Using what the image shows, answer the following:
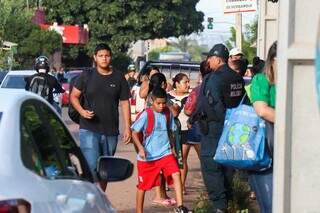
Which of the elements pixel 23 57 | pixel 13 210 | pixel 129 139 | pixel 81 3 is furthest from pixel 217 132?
pixel 81 3

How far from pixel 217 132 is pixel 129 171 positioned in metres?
3.58

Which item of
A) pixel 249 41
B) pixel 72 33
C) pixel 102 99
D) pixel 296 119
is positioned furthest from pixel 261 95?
pixel 72 33

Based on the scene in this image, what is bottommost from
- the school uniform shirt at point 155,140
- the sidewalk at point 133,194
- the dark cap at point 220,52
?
the sidewalk at point 133,194

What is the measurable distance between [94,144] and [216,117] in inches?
50.9

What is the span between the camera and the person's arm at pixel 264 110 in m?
6.58

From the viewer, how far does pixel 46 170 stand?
424cm

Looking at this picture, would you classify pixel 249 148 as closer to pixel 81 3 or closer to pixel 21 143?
pixel 21 143

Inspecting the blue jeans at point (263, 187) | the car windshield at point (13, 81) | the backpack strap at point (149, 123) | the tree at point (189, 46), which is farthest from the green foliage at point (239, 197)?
the tree at point (189, 46)

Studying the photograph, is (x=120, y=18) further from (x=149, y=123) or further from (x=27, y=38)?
(x=149, y=123)

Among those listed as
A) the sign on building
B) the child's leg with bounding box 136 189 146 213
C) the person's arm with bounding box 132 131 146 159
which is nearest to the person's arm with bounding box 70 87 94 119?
the person's arm with bounding box 132 131 146 159

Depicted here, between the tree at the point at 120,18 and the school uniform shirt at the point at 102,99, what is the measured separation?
42232 mm

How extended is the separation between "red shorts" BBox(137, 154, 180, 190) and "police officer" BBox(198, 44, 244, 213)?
0.85m

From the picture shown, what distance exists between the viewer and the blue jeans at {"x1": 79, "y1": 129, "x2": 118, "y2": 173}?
9.01 m

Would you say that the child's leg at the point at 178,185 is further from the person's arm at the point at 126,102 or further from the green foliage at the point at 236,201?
the person's arm at the point at 126,102
